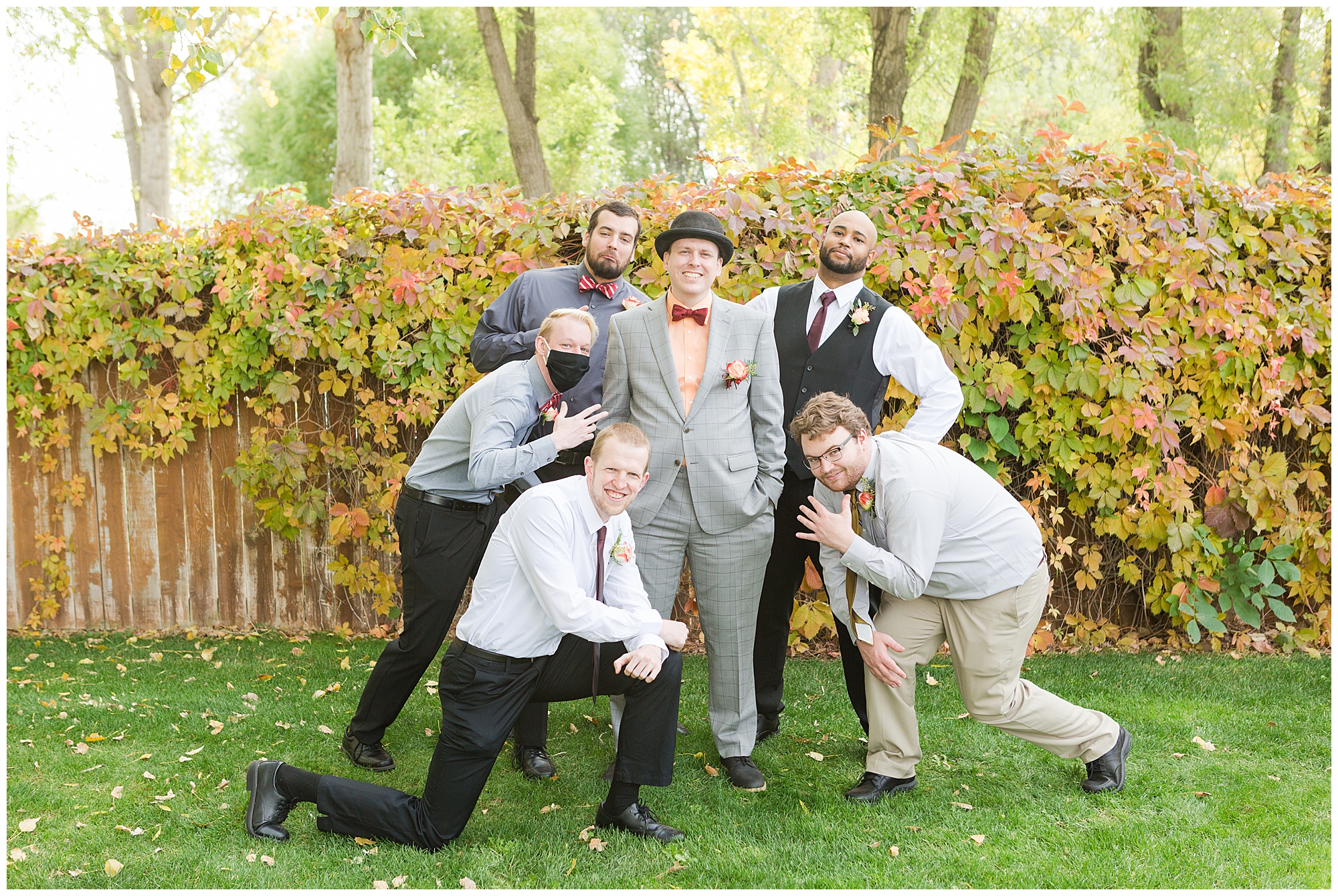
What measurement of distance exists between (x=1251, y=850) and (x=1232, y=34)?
1041 cm

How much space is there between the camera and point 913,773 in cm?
351

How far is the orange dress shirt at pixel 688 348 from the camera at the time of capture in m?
3.53

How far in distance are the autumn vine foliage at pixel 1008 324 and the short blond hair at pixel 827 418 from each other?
1.76 m

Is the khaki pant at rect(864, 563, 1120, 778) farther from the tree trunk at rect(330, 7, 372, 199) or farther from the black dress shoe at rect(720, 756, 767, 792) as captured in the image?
the tree trunk at rect(330, 7, 372, 199)

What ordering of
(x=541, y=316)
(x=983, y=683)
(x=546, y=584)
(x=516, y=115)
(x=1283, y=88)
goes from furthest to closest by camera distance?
1. (x=516, y=115)
2. (x=1283, y=88)
3. (x=541, y=316)
4. (x=983, y=683)
5. (x=546, y=584)

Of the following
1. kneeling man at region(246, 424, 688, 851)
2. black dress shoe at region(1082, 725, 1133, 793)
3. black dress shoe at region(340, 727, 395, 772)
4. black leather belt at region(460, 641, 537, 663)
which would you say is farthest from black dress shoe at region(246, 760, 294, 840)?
black dress shoe at region(1082, 725, 1133, 793)

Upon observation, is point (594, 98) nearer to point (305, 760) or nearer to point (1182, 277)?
point (1182, 277)

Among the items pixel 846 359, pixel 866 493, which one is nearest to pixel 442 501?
pixel 866 493

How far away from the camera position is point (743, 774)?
11.9 feet

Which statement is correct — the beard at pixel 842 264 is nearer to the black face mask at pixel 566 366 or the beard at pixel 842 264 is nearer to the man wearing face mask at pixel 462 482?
the man wearing face mask at pixel 462 482

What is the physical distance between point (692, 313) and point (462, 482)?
1.06m

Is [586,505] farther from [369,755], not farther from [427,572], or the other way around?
[369,755]

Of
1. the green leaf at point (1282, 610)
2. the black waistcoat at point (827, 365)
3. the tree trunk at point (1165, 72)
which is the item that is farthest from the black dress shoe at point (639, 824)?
the tree trunk at point (1165, 72)

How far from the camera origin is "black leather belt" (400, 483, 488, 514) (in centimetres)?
353
